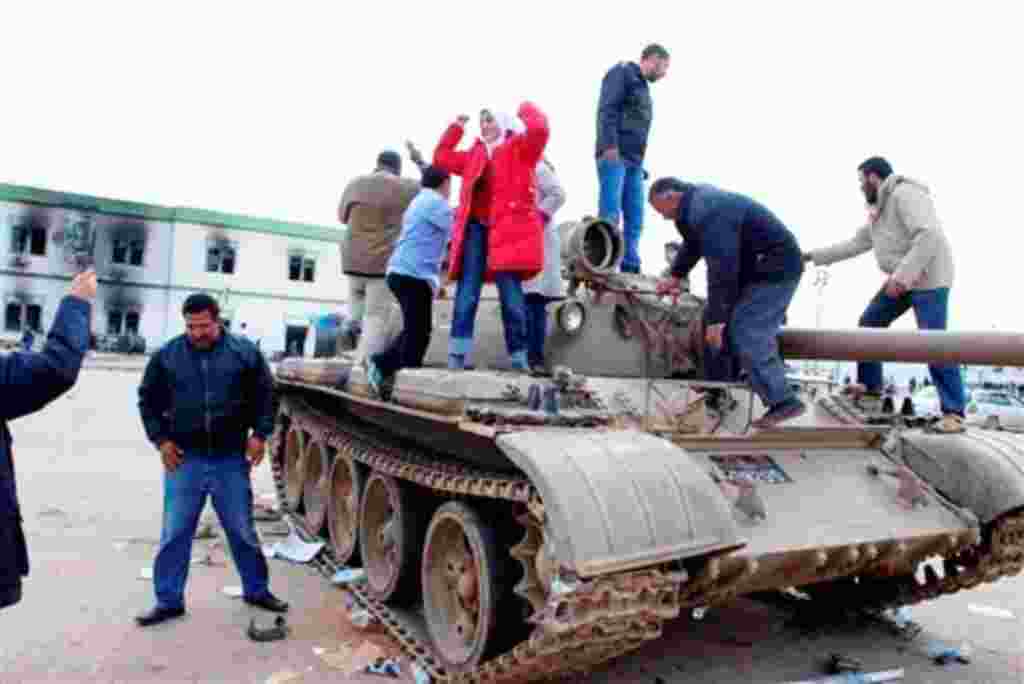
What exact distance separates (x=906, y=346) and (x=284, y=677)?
381cm

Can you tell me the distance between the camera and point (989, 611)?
7.06 metres

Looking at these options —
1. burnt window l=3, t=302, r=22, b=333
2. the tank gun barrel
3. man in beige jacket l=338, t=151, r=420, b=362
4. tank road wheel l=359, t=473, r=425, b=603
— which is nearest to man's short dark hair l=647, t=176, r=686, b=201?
the tank gun barrel

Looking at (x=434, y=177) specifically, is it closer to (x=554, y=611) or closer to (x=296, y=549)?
(x=554, y=611)

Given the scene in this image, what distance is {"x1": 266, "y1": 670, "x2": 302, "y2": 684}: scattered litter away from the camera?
4.77m

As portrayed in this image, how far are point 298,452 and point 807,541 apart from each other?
565 centimetres

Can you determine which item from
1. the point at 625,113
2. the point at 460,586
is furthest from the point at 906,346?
the point at 625,113

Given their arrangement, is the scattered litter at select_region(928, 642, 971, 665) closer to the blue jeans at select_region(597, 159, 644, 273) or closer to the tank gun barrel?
A: the tank gun barrel

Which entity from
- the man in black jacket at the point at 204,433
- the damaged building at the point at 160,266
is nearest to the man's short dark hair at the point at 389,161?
the man in black jacket at the point at 204,433

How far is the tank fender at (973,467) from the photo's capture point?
545cm

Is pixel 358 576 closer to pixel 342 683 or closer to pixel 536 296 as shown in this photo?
pixel 342 683

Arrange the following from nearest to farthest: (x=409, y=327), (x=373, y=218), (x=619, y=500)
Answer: (x=619, y=500) → (x=409, y=327) → (x=373, y=218)

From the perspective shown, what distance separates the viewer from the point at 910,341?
5.11m

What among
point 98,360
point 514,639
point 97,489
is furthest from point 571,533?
point 98,360

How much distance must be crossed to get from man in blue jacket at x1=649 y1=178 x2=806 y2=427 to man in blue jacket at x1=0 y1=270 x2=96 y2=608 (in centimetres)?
334
